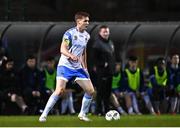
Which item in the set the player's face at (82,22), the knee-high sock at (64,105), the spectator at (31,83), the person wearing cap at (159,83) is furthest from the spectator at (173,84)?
the player's face at (82,22)

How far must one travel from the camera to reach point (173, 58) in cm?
2384

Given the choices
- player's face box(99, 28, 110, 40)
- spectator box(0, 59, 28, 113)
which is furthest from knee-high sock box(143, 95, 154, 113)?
spectator box(0, 59, 28, 113)

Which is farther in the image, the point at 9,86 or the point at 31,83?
the point at 31,83

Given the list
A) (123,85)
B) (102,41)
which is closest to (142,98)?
(123,85)

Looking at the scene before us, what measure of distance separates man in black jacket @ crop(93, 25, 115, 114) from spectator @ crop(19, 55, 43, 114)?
89.0 inches

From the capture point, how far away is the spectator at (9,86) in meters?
23.2

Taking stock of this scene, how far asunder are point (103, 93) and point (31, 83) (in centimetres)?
260

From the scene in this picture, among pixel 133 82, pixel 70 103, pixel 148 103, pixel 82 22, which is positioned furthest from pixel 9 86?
A: pixel 82 22

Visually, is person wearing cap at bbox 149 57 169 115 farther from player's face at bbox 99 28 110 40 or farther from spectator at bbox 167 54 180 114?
player's face at bbox 99 28 110 40

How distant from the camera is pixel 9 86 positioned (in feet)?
76.3

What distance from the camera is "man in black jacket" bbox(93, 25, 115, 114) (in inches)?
843

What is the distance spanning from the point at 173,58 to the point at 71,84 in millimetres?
2924
